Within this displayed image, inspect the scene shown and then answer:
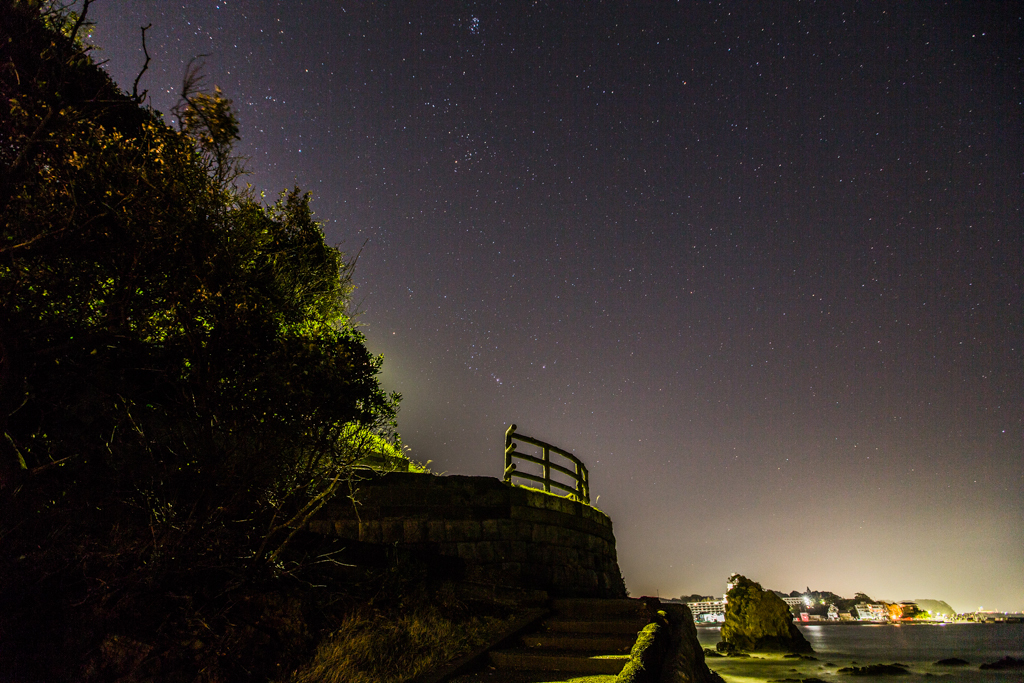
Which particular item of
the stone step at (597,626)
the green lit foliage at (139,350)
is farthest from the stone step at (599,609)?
the green lit foliage at (139,350)

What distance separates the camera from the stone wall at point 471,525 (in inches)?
348

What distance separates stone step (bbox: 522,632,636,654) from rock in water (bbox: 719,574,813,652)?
58381 mm

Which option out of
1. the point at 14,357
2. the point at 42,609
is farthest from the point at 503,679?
the point at 14,357

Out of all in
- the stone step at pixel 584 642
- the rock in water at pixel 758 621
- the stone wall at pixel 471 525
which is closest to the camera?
the stone step at pixel 584 642

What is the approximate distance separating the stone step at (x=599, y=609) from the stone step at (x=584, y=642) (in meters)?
0.64

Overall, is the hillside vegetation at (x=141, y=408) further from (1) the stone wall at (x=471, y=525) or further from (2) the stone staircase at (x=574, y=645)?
(2) the stone staircase at (x=574, y=645)

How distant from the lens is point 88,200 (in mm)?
6891

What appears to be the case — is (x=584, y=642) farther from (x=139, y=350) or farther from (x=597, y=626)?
→ (x=139, y=350)

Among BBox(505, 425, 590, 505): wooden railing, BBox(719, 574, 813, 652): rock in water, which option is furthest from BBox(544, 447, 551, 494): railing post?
BBox(719, 574, 813, 652): rock in water

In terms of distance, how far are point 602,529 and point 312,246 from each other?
9.66m

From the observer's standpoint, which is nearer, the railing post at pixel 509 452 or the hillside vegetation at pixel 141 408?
the hillside vegetation at pixel 141 408

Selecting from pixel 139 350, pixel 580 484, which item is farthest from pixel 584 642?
pixel 139 350

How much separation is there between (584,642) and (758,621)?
58.9 m

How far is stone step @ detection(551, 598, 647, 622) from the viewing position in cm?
830
